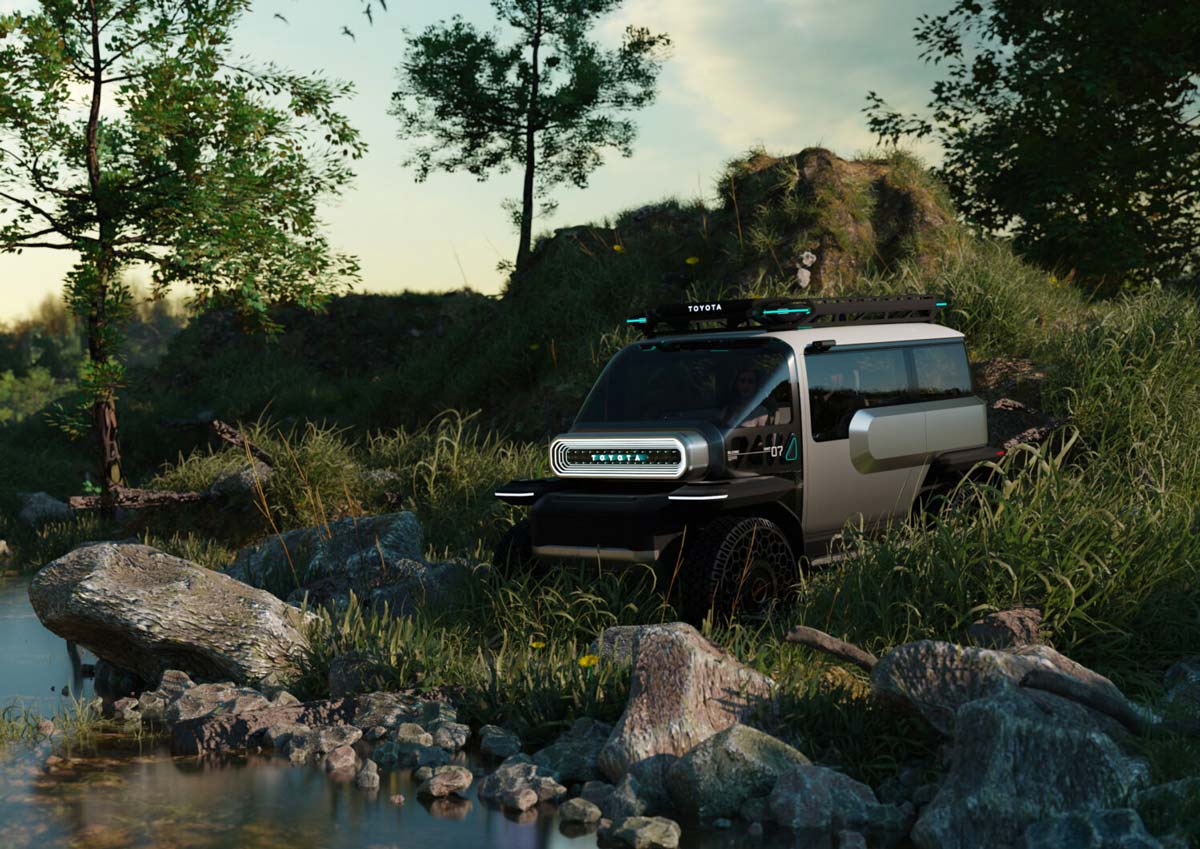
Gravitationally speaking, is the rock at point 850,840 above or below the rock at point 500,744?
below

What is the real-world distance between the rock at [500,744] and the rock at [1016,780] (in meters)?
2.17

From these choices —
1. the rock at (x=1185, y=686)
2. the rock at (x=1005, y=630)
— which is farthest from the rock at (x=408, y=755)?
the rock at (x=1185, y=686)

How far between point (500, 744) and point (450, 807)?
0.67m

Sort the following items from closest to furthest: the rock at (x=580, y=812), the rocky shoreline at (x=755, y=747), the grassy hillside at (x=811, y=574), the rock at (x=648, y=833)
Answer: the rocky shoreline at (x=755, y=747), the rock at (x=648, y=833), the rock at (x=580, y=812), the grassy hillside at (x=811, y=574)

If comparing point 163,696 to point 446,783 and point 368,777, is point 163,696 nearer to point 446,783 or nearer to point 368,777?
point 368,777

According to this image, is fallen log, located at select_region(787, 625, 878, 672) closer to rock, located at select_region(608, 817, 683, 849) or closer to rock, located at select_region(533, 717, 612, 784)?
rock, located at select_region(533, 717, 612, 784)

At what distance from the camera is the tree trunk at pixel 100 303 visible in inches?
613

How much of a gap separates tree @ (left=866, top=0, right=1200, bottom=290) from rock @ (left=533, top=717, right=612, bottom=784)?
15.4 metres

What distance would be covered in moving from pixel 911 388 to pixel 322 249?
32.2 feet

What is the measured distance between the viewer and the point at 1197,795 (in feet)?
15.9

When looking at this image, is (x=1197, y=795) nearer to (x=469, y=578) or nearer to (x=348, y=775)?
(x=348, y=775)

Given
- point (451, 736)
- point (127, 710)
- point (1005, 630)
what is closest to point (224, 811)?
point (451, 736)

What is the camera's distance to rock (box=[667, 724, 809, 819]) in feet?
17.7

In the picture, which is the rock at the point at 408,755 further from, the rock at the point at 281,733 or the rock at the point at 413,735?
the rock at the point at 281,733
